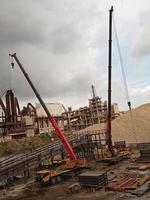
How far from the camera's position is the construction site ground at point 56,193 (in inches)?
732

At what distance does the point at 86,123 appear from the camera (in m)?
89.6

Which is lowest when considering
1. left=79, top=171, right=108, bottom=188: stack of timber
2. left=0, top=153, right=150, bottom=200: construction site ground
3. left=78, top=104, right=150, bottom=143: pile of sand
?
left=0, top=153, right=150, bottom=200: construction site ground

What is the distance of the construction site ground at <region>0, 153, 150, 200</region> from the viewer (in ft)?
61.0

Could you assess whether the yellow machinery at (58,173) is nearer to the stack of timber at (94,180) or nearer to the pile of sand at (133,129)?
the stack of timber at (94,180)

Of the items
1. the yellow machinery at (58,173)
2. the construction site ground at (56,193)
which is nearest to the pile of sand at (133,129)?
the construction site ground at (56,193)

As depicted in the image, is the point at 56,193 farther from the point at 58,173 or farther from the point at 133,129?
the point at 133,129

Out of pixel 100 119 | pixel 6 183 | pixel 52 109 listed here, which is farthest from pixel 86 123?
pixel 6 183

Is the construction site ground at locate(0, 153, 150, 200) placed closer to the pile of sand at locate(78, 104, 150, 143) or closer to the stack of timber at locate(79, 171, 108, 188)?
the stack of timber at locate(79, 171, 108, 188)

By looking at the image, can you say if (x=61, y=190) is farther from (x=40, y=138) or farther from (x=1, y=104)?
(x=1, y=104)

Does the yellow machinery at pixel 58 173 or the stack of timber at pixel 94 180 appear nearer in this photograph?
the stack of timber at pixel 94 180

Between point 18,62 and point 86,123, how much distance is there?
57766 mm

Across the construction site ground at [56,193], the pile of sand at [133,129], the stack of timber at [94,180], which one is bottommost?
the construction site ground at [56,193]

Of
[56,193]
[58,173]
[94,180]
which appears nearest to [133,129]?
[58,173]

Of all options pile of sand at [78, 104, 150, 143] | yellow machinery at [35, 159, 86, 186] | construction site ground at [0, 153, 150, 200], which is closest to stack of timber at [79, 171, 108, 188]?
construction site ground at [0, 153, 150, 200]
